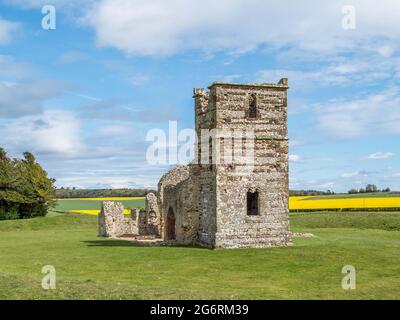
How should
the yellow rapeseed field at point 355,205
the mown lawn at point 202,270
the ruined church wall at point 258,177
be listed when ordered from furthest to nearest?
1. the yellow rapeseed field at point 355,205
2. the ruined church wall at point 258,177
3. the mown lawn at point 202,270

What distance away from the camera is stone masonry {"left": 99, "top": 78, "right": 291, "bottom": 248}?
26.5 meters

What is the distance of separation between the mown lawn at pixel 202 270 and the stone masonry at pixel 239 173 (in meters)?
1.64

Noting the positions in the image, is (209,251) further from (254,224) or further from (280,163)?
(280,163)

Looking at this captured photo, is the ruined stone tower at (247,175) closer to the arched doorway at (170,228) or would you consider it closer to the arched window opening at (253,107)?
the arched window opening at (253,107)

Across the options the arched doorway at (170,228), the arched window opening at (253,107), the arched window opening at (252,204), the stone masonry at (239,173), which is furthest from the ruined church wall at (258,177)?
the arched doorway at (170,228)

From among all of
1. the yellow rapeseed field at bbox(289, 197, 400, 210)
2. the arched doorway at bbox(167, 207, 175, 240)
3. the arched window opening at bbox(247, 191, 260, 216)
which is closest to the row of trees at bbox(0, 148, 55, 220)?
the yellow rapeseed field at bbox(289, 197, 400, 210)

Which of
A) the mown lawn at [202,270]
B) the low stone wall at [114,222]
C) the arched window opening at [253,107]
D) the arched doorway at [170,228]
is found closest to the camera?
the mown lawn at [202,270]

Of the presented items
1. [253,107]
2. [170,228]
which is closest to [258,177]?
[253,107]

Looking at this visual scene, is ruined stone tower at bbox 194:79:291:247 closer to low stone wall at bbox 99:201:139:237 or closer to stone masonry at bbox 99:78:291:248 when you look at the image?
stone masonry at bbox 99:78:291:248

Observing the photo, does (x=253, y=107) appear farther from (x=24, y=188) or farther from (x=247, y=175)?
(x=24, y=188)

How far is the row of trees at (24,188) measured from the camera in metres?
59.1

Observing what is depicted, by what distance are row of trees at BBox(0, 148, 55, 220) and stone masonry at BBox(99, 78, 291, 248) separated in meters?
35.9

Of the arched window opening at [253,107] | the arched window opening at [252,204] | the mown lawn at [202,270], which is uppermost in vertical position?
the arched window opening at [253,107]

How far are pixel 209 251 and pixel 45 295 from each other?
1233cm
